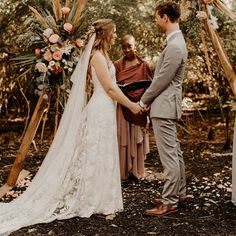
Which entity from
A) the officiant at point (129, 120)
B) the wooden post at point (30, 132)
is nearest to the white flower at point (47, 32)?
the wooden post at point (30, 132)

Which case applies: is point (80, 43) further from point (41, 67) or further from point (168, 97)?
point (168, 97)

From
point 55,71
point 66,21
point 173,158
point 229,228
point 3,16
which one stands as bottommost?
point 229,228

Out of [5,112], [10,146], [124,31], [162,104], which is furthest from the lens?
[5,112]

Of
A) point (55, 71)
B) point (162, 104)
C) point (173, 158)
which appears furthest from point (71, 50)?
point (173, 158)

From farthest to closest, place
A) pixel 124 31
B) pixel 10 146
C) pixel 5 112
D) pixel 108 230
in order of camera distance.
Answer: pixel 5 112
pixel 10 146
pixel 124 31
pixel 108 230

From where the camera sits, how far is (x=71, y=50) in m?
4.96

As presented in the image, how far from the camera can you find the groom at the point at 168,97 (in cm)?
417

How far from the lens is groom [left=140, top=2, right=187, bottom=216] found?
4.17 m

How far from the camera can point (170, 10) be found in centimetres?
419

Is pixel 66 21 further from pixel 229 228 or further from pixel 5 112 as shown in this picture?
pixel 5 112

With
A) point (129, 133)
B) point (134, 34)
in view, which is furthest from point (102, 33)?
point (134, 34)

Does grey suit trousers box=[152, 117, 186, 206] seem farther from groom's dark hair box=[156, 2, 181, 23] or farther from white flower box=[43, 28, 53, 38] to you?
white flower box=[43, 28, 53, 38]

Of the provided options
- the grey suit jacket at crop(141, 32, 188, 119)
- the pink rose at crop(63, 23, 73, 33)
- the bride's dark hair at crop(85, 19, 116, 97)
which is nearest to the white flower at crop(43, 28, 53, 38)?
the pink rose at crop(63, 23, 73, 33)

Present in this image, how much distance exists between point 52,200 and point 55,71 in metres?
1.32
